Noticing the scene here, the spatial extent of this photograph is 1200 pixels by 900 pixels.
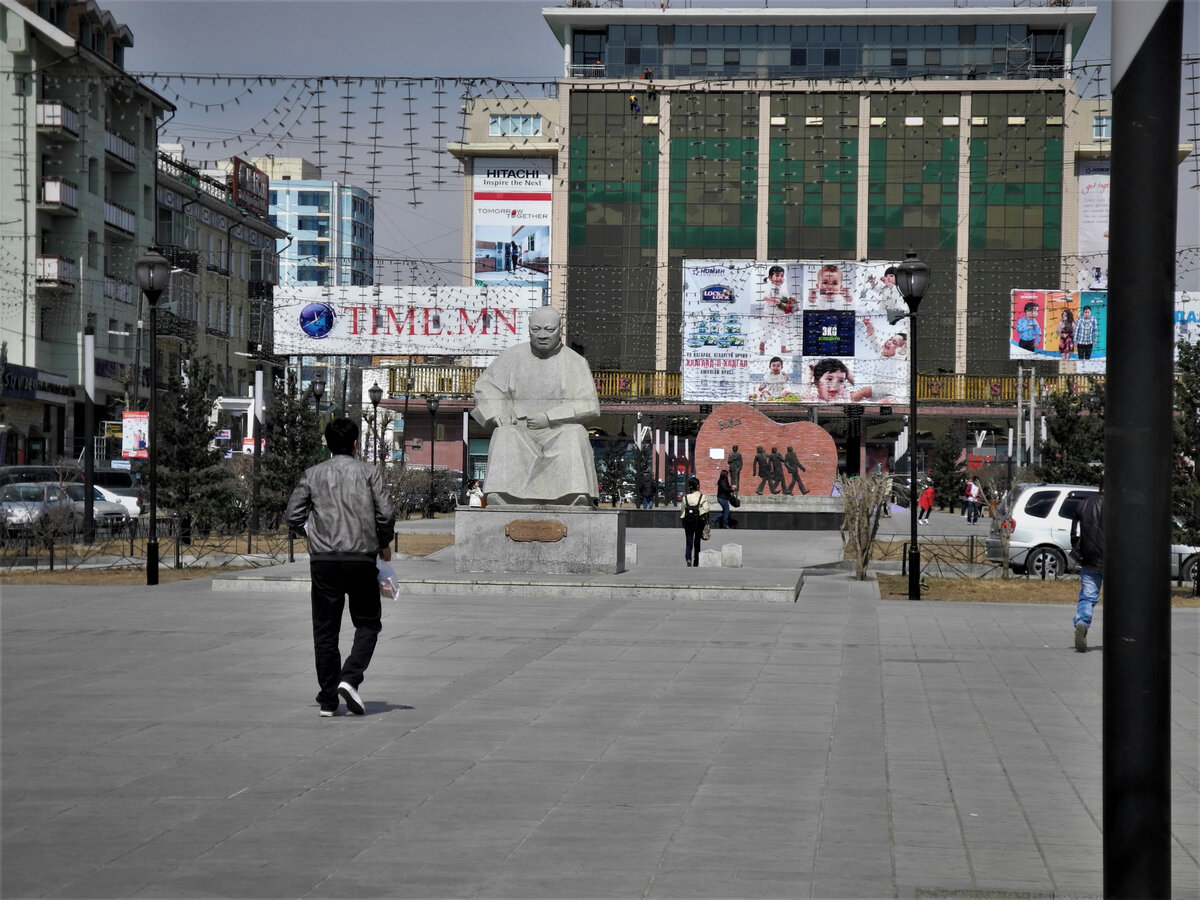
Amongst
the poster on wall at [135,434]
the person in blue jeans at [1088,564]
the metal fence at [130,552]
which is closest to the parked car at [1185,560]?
the person in blue jeans at [1088,564]

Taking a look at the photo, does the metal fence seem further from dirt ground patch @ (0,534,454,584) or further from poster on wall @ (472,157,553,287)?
poster on wall @ (472,157,553,287)

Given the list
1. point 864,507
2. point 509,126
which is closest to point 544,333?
point 864,507

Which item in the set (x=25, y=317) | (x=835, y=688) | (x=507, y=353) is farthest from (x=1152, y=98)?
(x=25, y=317)

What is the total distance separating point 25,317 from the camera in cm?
5188

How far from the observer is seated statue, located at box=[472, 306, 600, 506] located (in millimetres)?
21750

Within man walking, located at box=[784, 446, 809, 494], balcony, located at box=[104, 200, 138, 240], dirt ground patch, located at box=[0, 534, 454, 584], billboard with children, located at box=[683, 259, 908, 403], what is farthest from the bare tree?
balcony, located at box=[104, 200, 138, 240]

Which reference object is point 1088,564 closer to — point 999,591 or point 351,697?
point 351,697

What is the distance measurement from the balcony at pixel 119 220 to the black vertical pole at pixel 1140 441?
5704 cm

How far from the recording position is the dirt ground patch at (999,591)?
20.9 metres

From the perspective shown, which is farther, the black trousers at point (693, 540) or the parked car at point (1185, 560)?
the black trousers at point (693, 540)

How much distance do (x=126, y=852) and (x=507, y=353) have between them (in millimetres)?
16732

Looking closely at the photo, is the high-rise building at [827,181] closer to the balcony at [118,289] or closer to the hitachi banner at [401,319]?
the balcony at [118,289]

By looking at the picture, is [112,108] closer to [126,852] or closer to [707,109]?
[707,109]

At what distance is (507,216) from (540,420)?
215ft
